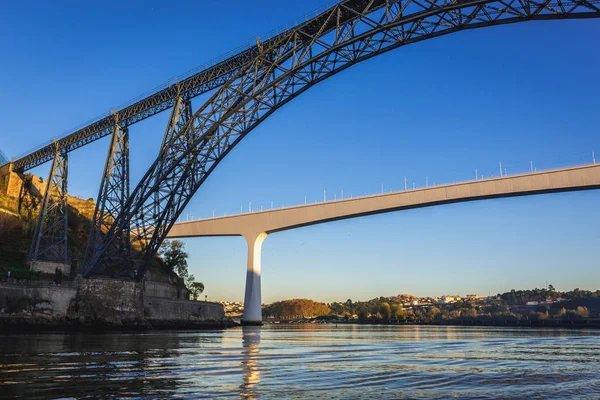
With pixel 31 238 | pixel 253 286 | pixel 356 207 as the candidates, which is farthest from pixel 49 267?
pixel 356 207

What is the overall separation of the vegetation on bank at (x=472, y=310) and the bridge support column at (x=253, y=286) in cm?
5390

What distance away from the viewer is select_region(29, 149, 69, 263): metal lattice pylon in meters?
37.8

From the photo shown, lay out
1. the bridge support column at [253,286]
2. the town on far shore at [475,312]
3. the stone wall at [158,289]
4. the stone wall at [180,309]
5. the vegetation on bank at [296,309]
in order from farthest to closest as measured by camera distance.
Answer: the vegetation on bank at [296,309]
the town on far shore at [475,312]
the bridge support column at [253,286]
the stone wall at [158,289]
the stone wall at [180,309]

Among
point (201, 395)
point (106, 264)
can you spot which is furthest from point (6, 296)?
point (201, 395)

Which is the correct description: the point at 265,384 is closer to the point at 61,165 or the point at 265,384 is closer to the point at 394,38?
the point at 394,38

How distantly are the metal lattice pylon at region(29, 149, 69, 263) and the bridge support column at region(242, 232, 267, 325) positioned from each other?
981 inches

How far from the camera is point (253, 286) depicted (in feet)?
200

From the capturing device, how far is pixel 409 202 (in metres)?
54.0

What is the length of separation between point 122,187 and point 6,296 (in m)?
8.99

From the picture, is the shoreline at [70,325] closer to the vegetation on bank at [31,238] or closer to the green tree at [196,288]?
the vegetation on bank at [31,238]

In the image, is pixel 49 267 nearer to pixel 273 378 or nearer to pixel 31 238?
pixel 31 238

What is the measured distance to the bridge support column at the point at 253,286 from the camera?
198 feet

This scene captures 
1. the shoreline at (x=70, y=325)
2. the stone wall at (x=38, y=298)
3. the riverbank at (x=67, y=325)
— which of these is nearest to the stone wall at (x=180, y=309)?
the shoreline at (x=70, y=325)

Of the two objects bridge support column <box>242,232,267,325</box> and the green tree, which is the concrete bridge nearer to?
bridge support column <box>242,232,267,325</box>
